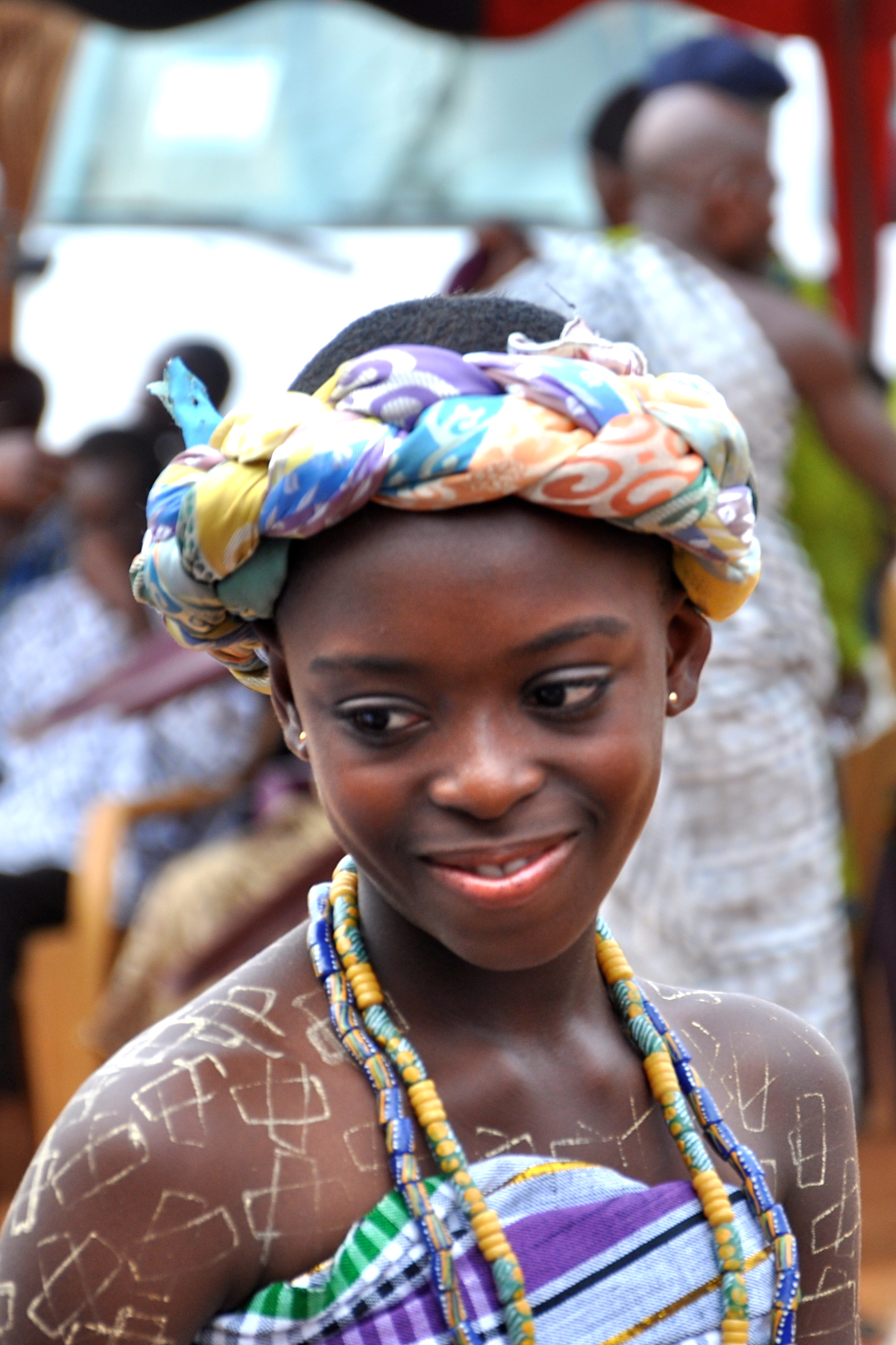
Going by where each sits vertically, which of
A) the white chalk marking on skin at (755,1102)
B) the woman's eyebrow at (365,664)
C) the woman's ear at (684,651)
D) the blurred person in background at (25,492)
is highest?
the woman's eyebrow at (365,664)

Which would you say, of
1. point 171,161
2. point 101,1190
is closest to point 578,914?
point 101,1190

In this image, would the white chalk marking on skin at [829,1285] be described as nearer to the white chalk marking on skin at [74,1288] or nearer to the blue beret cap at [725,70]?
the white chalk marking on skin at [74,1288]

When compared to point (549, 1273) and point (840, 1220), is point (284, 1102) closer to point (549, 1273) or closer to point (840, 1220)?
point (549, 1273)

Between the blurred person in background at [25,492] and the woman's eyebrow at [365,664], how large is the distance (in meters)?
3.76

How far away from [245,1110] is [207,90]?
4034 millimetres

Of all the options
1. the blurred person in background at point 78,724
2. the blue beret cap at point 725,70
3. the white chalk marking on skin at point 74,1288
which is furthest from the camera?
the blurred person in background at point 78,724

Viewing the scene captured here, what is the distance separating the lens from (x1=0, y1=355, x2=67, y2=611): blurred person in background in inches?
183

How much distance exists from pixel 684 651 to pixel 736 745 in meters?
1.61

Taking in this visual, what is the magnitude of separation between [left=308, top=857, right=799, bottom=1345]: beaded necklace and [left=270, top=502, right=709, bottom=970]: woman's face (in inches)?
3.6

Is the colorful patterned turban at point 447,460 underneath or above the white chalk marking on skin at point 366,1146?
above

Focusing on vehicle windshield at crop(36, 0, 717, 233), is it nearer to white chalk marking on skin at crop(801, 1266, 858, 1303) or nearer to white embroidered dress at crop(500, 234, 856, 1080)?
white embroidered dress at crop(500, 234, 856, 1080)

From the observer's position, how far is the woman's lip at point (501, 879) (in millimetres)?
1055

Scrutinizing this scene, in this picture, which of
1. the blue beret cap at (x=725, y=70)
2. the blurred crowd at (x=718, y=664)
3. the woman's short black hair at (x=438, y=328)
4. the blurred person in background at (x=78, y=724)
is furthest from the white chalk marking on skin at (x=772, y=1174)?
the blurred person in background at (x=78, y=724)

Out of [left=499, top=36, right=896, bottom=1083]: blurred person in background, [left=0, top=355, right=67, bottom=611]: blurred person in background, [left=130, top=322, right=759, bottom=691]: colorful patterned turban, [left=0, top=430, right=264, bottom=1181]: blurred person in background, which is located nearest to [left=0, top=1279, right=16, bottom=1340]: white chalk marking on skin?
[left=130, top=322, right=759, bottom=691]: colorful patterned turban
